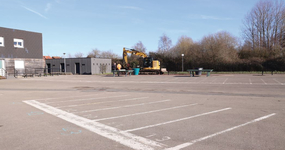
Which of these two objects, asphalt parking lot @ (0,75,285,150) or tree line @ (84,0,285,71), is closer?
asphalt parking lot @ (0,75,285,150)

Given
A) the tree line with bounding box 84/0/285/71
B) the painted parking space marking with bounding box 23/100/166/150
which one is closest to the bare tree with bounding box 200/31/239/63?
the tree line with bounding box 84/0/285/71

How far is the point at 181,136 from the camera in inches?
167

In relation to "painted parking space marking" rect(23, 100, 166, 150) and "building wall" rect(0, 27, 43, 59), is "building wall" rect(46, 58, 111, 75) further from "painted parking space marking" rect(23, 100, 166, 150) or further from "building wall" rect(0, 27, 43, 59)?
"painted parking space marking" rect(23, 100, 166, 150)

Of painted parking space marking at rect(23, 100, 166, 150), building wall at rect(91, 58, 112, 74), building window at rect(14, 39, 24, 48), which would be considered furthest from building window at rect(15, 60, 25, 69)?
painted parking space marking at rect(23, 100, 166, 150)

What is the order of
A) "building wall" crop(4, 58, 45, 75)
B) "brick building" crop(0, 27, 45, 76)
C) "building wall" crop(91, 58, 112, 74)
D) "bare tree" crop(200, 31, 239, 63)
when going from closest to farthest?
"brick building" crop(0, 27, 45, 76) < "building wall" crop(4, 58, 45, 75) < "bare tree" crop(200, 31, 239, 63) < "building wall" crop(91, 58, 112, 74)

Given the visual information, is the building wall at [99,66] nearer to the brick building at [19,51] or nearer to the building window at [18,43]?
the brick building at [19,51]

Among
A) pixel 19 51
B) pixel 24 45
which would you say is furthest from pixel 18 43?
pixel 19 51

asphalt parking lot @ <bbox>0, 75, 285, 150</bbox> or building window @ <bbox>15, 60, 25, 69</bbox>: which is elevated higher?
building window @ <bbox>15, 60, 25, 69</bbox>

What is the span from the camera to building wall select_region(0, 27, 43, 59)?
2788 cm

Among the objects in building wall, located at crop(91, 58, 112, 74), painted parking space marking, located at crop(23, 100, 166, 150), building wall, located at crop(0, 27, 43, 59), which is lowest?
painted parking space marking, located at crop(23, 100, 166, 150)

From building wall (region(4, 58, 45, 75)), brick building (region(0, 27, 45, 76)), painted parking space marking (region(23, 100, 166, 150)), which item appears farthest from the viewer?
building wall (region(4, 58, 45, 75))

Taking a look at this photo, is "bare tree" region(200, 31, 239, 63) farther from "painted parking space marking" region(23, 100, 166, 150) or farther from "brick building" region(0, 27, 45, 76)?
"painted parking space marking" region(23, 100, 166, 150)

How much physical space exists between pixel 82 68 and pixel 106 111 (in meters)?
34.7

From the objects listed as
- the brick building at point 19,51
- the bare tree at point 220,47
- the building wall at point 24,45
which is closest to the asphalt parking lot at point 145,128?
the brick building at point 19,51
